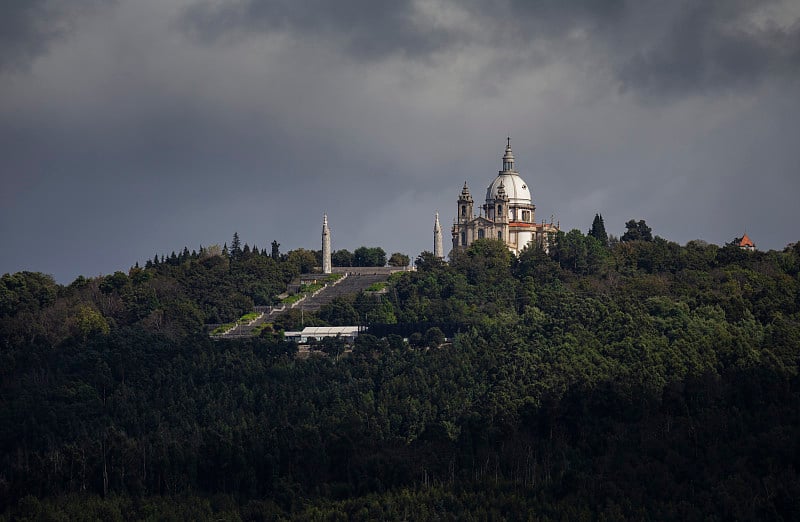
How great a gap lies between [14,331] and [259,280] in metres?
17.4

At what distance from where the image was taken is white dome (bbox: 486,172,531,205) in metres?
108

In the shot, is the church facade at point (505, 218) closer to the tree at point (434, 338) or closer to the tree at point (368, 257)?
the tree at point (368, 257)

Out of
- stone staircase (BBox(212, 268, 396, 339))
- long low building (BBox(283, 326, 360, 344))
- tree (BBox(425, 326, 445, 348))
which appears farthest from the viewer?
stone staircase (BBox(212, 268, 396, 339))

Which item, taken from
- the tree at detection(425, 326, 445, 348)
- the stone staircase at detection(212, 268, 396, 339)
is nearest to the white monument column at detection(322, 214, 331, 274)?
the stone staircase at detection(212, 268, 396, 339)

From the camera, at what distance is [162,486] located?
60.2 meters

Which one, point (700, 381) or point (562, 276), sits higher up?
point (562, 276)

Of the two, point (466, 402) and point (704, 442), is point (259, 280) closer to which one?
point (466, 402)

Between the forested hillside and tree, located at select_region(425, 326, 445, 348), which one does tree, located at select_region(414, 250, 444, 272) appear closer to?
the forested hillside

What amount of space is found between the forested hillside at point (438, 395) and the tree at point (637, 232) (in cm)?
721

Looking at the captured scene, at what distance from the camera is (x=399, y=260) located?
111312 millimetres

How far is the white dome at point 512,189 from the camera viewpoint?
107750 millimetres

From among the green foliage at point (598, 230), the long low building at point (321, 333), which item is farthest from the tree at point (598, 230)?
the long low building at point (321, 333)

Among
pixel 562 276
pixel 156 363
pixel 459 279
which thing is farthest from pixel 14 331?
pixel 562 276

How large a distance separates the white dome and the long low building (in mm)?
21174
